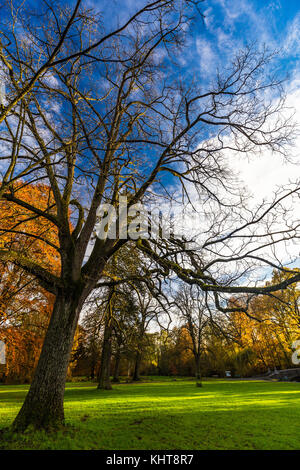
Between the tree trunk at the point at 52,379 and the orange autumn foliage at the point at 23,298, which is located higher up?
the orange autumn foliage at the point at 23,298

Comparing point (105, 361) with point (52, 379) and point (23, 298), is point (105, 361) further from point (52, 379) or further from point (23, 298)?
point (52, 379)

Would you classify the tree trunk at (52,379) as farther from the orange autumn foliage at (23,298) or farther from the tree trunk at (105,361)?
the tree trunk at (105,361)

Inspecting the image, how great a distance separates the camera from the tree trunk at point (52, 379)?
4.23m

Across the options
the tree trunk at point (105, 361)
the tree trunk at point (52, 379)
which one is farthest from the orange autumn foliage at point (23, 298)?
the tree trunk at point (52, 379)

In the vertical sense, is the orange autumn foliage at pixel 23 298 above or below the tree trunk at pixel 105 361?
above

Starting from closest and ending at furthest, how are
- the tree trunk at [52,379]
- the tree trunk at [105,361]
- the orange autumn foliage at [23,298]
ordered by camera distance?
the tree trunk at [52,379] < the orange autumn foliage at [23,298] < the tree trunk at [105,361]

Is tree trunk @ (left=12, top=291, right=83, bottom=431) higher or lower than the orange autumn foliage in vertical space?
lower

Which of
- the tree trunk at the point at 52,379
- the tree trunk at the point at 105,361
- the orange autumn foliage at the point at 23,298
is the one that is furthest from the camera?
the tree trunk at the point at 105,361

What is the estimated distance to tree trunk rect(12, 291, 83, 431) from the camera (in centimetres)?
423

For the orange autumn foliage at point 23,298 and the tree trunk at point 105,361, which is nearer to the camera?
the orange autumn foliage at point 23,298

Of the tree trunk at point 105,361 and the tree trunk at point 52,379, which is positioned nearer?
the tree trunk at point 52,379

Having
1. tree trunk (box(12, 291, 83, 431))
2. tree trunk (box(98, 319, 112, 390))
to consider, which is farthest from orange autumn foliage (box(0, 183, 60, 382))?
tree trunk (box(12, 291, 83, 431))

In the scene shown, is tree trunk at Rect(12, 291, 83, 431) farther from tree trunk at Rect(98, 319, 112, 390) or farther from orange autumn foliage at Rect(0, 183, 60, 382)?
tree trunk at Rect(98, 319, 112, 390)

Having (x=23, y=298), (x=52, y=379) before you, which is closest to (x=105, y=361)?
(x=23, y=298)
